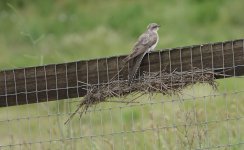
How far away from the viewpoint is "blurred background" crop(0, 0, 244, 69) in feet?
57.5

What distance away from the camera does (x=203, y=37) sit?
17688 mm

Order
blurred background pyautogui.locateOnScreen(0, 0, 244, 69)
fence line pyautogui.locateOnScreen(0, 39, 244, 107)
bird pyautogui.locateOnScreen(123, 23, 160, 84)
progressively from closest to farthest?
1. fence line pyautogui.locateOnScreen(0, 39, 244, 107)
2. bird pyautogui.locateOnScreen(123, 23, 160, 84)
3. blurred background pyautogui.locateOnScreen(0, 0, 244, 69)

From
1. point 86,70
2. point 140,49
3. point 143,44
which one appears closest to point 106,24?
point 143,44

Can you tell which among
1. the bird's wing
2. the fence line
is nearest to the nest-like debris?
the fence line

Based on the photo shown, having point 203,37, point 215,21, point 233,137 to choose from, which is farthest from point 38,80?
point 215,21

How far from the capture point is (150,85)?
23.7 feet

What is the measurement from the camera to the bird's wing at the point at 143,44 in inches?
291

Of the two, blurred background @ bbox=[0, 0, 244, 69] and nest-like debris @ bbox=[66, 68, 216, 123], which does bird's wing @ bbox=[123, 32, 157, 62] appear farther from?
blurred background @ bbox=[0, 0, 244, 69]

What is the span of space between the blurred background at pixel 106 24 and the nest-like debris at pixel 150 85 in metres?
8.71

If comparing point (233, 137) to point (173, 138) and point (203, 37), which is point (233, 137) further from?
point (203, 37)

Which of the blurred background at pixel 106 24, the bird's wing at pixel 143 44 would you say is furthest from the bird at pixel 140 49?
the blurred background at pixel 106 24

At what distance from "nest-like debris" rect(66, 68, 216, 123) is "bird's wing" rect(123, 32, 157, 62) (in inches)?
8.1

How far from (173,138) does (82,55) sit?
887 cm

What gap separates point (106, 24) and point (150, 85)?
12349 mm
